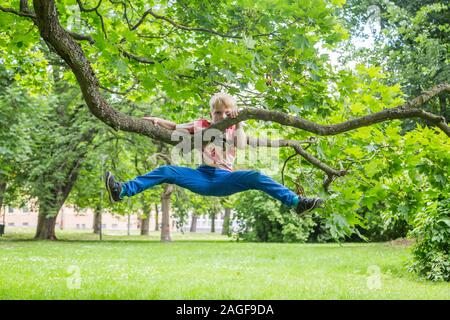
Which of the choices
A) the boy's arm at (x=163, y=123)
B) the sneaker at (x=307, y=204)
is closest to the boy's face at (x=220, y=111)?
the boy's arm at (x=163, y=123)

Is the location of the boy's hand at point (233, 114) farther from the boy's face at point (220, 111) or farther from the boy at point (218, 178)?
the boy's face at point (220, 111)

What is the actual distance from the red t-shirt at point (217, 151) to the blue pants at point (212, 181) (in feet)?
0.23

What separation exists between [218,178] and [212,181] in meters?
0.07

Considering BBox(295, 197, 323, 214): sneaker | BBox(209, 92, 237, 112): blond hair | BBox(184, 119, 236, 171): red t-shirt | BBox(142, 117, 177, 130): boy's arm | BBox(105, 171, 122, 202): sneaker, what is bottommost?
BBox(295, 197, 323, 214): sneaker

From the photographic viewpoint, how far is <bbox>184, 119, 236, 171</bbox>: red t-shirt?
213 inches

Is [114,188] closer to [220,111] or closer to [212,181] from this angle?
[212,181]

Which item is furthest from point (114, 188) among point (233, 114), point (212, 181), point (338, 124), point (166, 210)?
point (166, 210)

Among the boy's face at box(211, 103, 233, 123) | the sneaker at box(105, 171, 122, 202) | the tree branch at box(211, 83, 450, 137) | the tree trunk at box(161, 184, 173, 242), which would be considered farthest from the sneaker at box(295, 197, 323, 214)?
the tree trunk at box(161, 184, 173, 242)

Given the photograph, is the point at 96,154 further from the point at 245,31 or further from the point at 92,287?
the point at 245,31

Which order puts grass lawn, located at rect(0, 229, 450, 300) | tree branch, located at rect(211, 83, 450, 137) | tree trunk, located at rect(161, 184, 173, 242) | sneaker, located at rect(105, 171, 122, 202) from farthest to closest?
1. tree trunk, located at rect(161, 184, 173, 242)
2. grass lawn, located at rect(0, 229, 450, 300)
3. tree branch, located at rect(211, 83, 450, 137)
4. sneaker, located at rect(105, 171, 122, 202)

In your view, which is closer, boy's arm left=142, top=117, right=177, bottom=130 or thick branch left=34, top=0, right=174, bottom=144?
thick branch left=34, top=0, right=174, bottom=144

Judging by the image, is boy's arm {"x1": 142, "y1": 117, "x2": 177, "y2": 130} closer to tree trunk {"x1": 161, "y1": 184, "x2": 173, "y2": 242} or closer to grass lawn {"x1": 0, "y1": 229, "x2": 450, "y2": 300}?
grass lawn {"x1": 0, "y1": 229, "x2": 450, "y2": 300}

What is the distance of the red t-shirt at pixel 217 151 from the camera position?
5410 mm

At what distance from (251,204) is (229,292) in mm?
20810
